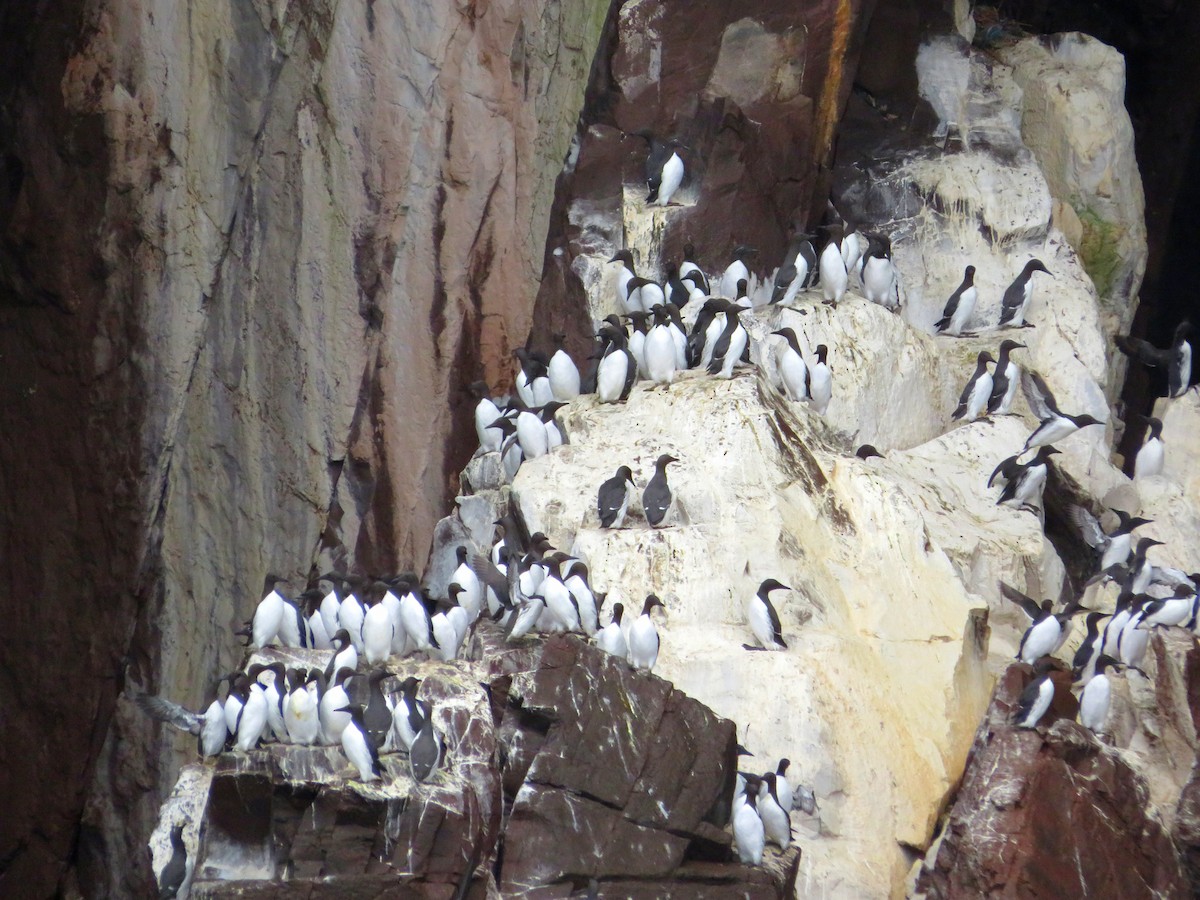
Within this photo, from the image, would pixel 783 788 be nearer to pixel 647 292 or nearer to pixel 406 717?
pixel 406 717

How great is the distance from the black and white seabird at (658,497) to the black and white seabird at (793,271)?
2.73 meters

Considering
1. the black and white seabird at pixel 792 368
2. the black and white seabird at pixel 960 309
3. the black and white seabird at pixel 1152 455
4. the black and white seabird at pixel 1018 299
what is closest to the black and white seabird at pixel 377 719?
the black and white seabird at pixel 792 368

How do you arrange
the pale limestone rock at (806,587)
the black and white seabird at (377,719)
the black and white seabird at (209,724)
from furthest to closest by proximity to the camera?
the pale limestone rock at (806,587)
the black and white seabird at (209,724)
the black and white seabird at (377,719)

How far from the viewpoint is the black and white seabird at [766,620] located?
11.7 meters

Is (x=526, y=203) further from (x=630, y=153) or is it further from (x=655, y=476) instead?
(x=655, y=476)

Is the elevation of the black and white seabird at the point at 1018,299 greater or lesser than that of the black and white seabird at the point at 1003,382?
greater

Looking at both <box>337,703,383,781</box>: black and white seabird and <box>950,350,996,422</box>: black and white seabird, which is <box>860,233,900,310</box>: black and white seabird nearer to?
<box>950,350,996,422</box>: black and white seabird

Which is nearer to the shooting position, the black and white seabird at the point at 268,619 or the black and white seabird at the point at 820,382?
the black and white seabird at the point at 268,619

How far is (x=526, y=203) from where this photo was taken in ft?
54.0

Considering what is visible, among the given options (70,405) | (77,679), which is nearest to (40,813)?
(77,679)

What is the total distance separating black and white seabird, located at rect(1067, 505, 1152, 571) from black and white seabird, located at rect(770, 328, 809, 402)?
9.61ft

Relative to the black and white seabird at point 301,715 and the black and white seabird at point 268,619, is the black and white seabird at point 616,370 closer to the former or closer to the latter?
the black and white seabird at point 268,619

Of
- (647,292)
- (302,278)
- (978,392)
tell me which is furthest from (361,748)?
(978,392)

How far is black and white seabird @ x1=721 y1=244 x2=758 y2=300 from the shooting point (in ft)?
49.7
